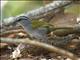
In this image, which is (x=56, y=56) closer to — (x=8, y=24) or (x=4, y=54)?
(x=4, y=54)

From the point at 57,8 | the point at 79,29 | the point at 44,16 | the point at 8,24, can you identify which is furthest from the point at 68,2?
the point at 79,29

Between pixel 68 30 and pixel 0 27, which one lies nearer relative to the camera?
pixel 68 30

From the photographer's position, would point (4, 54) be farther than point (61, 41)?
Yes

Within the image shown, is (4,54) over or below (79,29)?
below

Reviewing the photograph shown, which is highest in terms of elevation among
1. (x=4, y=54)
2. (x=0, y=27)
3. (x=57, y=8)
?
(x=57, y=8)

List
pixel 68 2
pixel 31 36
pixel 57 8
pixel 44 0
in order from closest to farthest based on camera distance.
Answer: pixel 31 36, pixel 57 8, pixel 68 2, pixel 44 0

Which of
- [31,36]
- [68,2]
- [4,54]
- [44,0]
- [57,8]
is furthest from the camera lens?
[44,0]

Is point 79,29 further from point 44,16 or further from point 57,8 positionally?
point 57,8

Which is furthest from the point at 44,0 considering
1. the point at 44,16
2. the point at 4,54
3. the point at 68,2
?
the point at 4,54

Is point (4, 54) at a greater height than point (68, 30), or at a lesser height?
lesser
